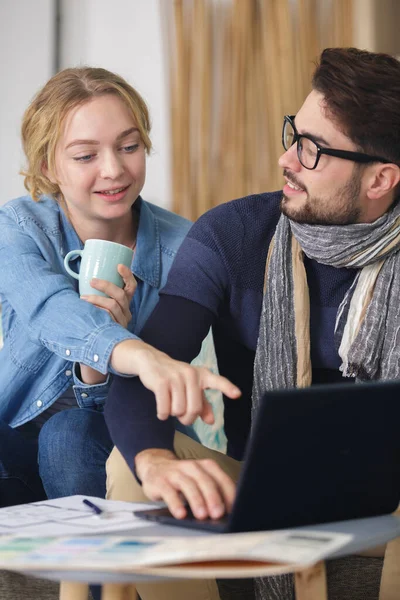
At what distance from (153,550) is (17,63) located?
2.63 m

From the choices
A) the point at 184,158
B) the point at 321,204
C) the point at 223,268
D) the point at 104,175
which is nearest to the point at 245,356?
the point at 223,268

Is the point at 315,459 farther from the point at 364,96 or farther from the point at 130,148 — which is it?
the point at 130,148

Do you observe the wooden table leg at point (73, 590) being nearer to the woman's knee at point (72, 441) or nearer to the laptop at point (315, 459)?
the laptop at point (315, 459)

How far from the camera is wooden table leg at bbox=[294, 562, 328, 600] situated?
97cm

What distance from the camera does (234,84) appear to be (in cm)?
260

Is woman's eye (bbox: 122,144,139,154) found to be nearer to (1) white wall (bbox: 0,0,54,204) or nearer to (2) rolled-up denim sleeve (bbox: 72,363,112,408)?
(2) rolled-up denim sleeve (bbox: 72,363,112,408)

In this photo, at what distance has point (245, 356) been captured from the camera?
1.65 metres

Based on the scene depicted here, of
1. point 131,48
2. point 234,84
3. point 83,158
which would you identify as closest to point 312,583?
point 83,158

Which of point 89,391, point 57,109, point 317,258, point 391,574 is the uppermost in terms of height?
point 57,109

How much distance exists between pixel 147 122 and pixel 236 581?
37.1 inches

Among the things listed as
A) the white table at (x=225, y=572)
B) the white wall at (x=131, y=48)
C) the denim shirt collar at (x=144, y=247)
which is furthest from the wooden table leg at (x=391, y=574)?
the white wall at (x=131, y=48)

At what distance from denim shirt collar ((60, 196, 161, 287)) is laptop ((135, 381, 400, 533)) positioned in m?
0.86

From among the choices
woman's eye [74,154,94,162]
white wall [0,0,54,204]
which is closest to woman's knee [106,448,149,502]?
woman's eye [74,154,94,162]

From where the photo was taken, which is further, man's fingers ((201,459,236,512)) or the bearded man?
the bearded man
